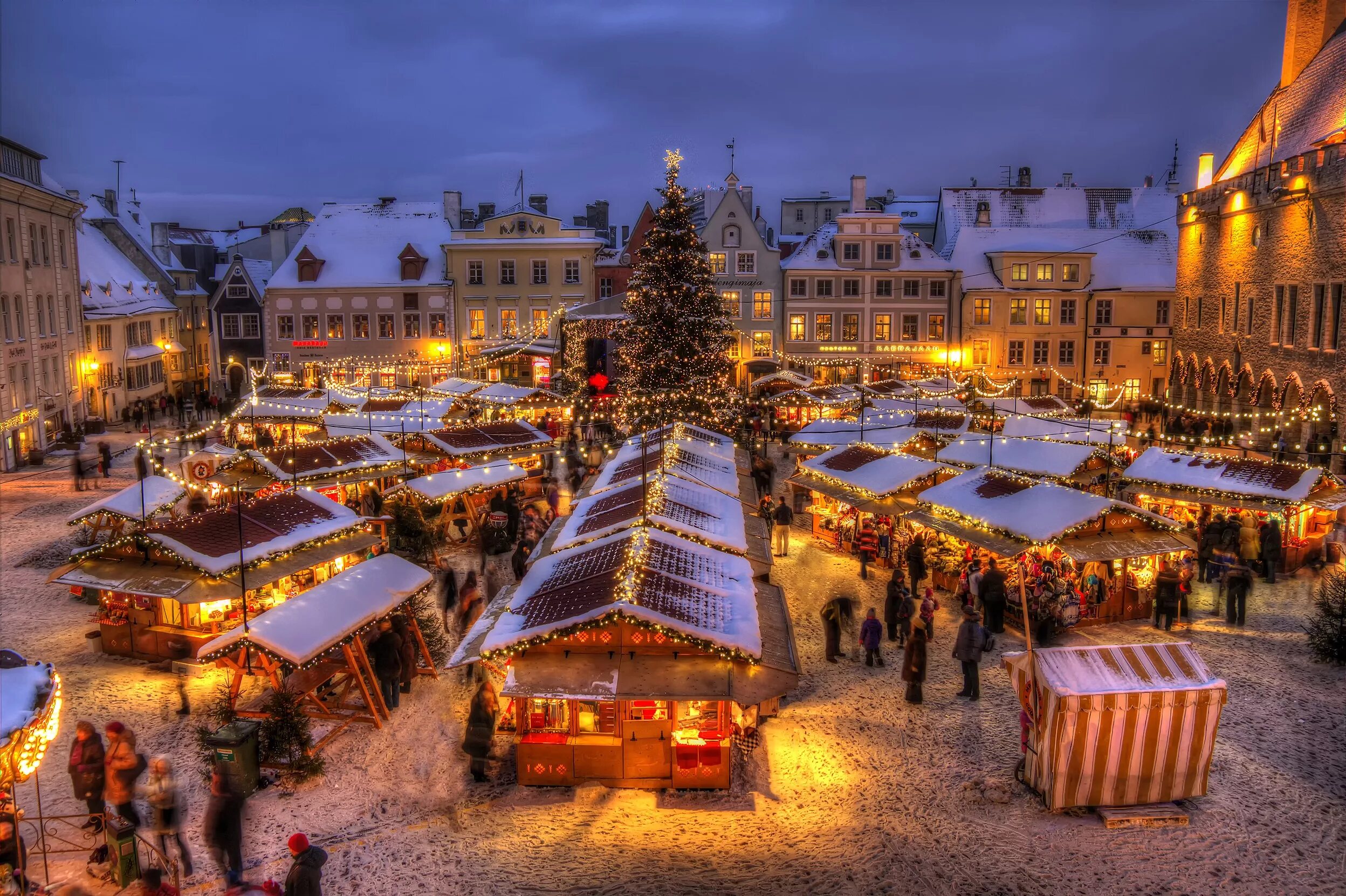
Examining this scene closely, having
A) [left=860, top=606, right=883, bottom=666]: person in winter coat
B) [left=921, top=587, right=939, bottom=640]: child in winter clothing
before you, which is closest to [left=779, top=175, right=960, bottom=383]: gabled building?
[left=921, top=587, right=939, bottom=640]: child in winter clothing

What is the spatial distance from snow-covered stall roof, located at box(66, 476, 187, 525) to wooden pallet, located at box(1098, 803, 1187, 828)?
14582 mm

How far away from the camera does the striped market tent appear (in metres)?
10.1

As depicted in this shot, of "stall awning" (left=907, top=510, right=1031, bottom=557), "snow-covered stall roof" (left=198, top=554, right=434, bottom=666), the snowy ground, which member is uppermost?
"snow-covered stall roof" (left=198, top=554, right=434, bottom=666)

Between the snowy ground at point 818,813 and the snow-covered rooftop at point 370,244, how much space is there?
36.5 meters

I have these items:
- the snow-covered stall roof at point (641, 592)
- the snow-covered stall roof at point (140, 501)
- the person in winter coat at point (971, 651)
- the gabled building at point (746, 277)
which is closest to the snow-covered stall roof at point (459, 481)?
the snow-covered stall roof at point (140, 501)

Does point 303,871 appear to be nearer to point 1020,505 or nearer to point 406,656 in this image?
point 406,656

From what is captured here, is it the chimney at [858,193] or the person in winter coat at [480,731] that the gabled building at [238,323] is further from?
the person in winter coat at [480,731]

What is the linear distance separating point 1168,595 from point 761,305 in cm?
3200

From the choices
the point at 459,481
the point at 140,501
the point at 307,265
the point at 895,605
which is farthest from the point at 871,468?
the point at 307,265

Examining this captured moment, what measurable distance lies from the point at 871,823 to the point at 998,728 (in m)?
2.99

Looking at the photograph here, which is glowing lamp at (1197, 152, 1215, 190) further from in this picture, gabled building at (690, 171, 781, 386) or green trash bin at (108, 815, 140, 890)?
green trash bin at (108, 815, 140, 890)

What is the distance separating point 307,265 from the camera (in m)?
48.0

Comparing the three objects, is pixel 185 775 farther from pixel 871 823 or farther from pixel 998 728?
pixel 998 728

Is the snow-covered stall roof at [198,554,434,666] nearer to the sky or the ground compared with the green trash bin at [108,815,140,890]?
nearer to the sky
